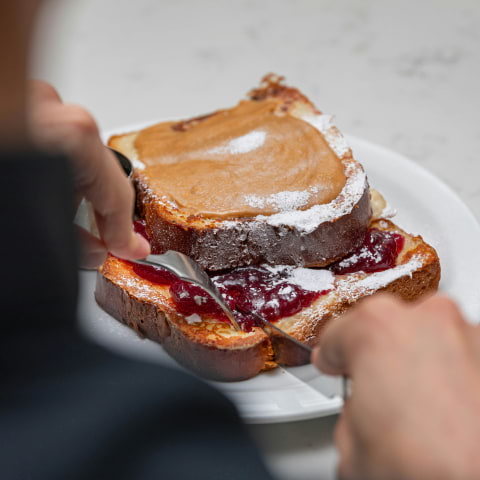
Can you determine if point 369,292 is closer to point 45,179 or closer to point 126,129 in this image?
point 126,129

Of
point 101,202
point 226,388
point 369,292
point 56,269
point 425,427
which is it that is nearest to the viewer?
point 425,427

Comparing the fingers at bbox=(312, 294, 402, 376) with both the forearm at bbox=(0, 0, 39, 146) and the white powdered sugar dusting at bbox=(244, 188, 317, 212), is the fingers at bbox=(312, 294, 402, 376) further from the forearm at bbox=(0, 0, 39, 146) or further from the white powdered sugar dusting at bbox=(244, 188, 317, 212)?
the white powdered sugar dusting at bbox=(244, 188, 317, 212)

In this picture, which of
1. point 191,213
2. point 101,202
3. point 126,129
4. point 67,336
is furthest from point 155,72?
point 67,336

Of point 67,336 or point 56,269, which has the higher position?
point 56,269

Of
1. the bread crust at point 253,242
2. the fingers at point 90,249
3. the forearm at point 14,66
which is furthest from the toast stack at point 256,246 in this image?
the forearm at point 14,66

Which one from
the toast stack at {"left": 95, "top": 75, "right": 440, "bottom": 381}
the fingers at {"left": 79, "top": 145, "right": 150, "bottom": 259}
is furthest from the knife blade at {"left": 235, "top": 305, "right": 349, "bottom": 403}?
the fingers at {"left": 79, "top": 145, "right": 150, "bottom": 259}

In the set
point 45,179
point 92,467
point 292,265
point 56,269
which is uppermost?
point 45,179

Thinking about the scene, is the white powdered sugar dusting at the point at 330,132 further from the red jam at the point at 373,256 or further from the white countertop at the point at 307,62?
the white countertop at the point at 307,62
